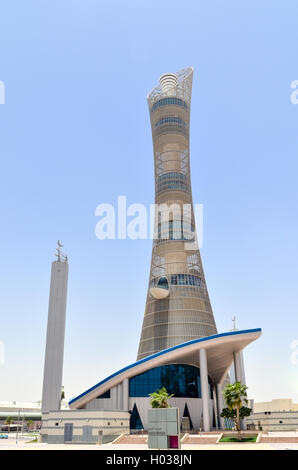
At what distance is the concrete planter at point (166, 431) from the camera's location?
97.3 ft

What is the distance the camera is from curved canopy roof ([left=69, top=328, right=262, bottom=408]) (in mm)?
51156

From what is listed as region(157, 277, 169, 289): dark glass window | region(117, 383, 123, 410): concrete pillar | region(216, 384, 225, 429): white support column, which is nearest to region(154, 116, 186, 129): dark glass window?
region(157, 277, 169, 289): dark glass window

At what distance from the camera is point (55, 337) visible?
58.9 metres

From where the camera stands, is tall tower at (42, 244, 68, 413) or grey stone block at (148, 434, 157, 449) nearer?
grey stone block at (148, 434, 157, 449)

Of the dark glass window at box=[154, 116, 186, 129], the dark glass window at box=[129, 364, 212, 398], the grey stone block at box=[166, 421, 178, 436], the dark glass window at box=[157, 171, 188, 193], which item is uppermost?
the dark glass window at box=[154, 116, 186, 129]

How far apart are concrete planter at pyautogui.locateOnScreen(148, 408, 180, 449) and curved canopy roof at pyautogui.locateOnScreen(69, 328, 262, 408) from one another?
21.7m

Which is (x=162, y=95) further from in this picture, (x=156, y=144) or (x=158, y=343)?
(x=158, y=343)

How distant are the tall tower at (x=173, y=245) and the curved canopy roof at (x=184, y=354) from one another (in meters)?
7.41

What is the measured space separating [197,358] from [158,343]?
890cm

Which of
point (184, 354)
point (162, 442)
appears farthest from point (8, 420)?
point (162, 442)

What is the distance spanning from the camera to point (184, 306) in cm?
6444

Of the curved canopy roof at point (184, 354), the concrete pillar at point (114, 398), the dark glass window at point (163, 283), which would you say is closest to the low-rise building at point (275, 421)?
the curved canopy roof at point (184, 354)

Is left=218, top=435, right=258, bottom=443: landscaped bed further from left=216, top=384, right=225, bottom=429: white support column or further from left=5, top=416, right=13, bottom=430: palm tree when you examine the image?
left=5, top=416, right=13, bottom=430: palm tree

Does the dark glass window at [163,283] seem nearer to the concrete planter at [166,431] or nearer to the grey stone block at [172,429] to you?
A: the concrete planter at [166,431]
